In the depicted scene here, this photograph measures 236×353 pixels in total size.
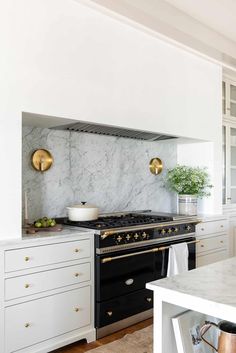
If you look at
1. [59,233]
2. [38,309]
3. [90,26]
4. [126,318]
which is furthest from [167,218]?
[90,26]

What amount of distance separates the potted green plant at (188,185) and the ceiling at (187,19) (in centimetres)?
148

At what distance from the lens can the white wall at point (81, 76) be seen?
250 centimetres

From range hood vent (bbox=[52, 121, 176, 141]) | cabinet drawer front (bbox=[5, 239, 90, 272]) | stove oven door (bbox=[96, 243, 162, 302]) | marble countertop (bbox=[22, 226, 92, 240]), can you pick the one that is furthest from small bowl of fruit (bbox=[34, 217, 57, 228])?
range hood vent (bbox=[52, 121, 176, 141])

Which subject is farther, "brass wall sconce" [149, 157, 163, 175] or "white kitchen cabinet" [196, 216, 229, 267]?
"brass wall sconce" [149, 157, 163, 175]

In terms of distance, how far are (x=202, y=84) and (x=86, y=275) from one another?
2834 mm

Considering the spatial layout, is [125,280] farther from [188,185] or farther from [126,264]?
[188,185]

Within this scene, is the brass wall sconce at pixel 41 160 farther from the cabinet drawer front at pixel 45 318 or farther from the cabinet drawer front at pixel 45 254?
the cabinet drawer front at pixel 45 318

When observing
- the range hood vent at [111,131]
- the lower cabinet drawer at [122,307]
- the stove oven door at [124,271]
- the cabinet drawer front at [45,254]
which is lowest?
the lower cabinet drawer at [122,307]

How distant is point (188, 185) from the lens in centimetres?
434

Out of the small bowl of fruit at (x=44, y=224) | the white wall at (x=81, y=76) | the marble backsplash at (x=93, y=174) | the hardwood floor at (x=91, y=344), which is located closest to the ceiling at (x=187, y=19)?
the white wall at (x=81, y=76)

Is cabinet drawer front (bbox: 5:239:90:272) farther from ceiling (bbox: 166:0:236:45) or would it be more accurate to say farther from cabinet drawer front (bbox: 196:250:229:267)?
ceiling (bbox: 166:0:236:45)

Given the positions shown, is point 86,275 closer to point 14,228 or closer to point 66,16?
point 14,228

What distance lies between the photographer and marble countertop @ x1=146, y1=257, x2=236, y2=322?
122 cm

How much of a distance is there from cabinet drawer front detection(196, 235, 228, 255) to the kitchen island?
2581 millimetres
